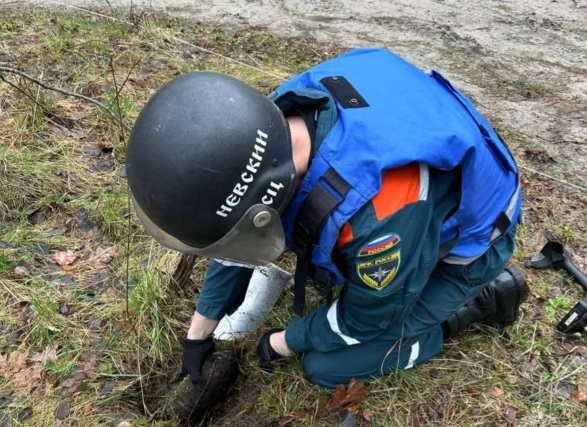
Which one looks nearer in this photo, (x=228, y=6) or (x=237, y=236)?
(x=237, y=236)

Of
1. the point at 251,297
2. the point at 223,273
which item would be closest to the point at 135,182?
the point at 223,273

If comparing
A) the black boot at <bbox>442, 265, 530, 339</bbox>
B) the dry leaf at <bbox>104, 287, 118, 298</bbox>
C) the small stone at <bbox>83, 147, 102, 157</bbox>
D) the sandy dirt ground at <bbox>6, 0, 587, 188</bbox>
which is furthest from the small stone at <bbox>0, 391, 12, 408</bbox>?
the sandy dirt ground at <bbox>6, 0, 587, 188</bbox>

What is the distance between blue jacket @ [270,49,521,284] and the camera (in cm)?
184

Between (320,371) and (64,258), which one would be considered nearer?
(320,371)

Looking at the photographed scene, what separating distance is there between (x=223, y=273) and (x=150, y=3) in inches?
190

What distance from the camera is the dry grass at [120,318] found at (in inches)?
104

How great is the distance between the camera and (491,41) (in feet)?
20.5

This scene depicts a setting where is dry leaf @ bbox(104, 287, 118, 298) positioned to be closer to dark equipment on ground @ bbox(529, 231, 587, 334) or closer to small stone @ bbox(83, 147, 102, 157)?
small stone @ bbox(83, 147, 102, 157)

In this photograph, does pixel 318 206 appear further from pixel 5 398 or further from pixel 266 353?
pixel 5 398

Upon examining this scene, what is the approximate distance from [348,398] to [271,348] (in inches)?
16.5

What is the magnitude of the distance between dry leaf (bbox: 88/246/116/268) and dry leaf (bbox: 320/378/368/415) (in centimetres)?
148

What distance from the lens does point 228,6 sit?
23.3ft

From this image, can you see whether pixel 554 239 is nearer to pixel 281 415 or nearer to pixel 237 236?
pixel 281 415

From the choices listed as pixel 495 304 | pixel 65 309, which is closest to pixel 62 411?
pixel 65 309
